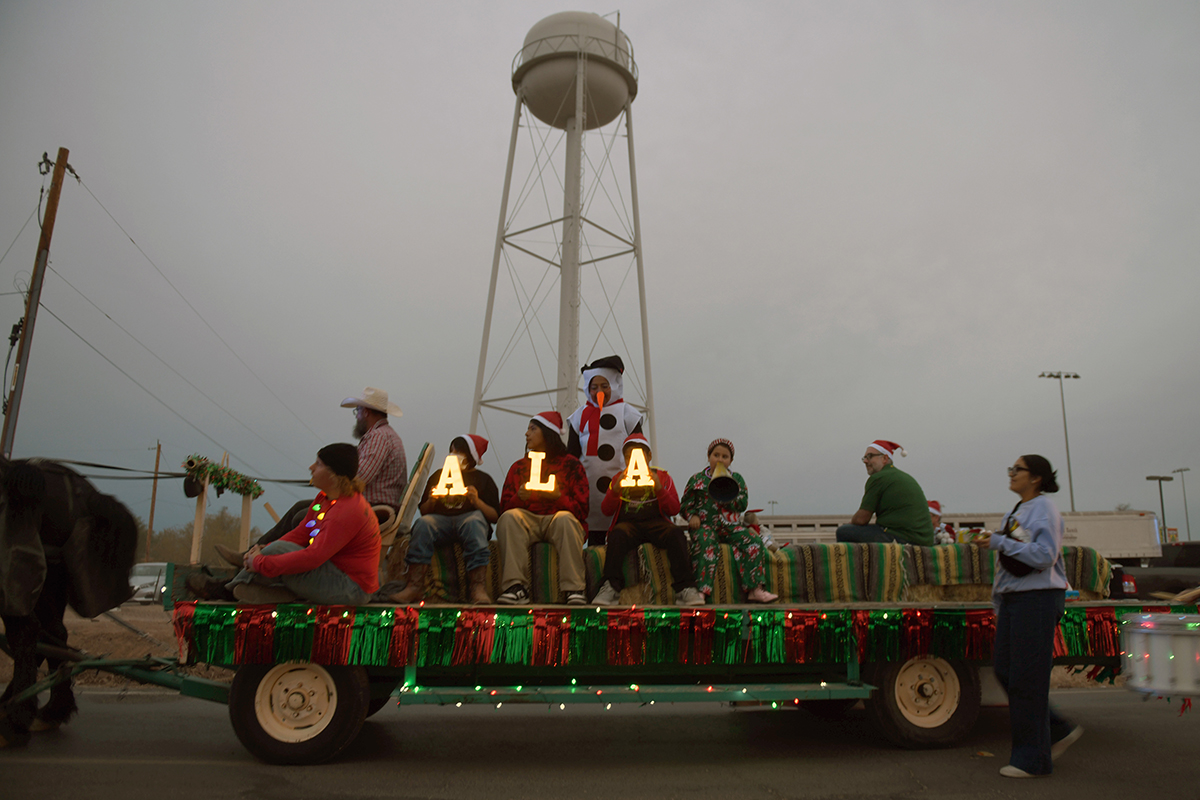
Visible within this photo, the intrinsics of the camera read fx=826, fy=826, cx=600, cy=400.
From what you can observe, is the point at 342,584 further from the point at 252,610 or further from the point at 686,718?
the point at 686,718

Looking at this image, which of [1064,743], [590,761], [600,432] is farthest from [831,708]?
[600,432]

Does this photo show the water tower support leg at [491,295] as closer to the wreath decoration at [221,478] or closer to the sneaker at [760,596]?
the wreath decoration at [221,478]

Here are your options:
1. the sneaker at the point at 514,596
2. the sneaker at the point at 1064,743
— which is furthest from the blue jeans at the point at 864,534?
the sneaker at the point at 514,596

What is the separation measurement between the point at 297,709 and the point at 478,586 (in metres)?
1.34

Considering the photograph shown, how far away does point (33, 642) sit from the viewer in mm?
5625

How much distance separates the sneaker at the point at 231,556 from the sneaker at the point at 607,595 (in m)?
2.35

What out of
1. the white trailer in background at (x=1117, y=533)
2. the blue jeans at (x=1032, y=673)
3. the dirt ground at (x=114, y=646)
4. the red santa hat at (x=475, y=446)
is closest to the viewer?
the blue jeans at (x=1032, y=673)

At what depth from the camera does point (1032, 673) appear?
4.87 m

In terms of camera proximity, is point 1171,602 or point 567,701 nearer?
point 567,701

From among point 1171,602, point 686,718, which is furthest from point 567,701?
point 1171,602

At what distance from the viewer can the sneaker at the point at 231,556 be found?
5.21m

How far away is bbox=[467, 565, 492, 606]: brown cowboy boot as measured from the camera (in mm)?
5605

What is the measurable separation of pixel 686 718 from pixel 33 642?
16.6 feet

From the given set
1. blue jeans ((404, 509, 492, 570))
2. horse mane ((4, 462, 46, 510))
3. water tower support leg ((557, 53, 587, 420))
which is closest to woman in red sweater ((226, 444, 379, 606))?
blue jeans ((404, 509, 492, 570))
